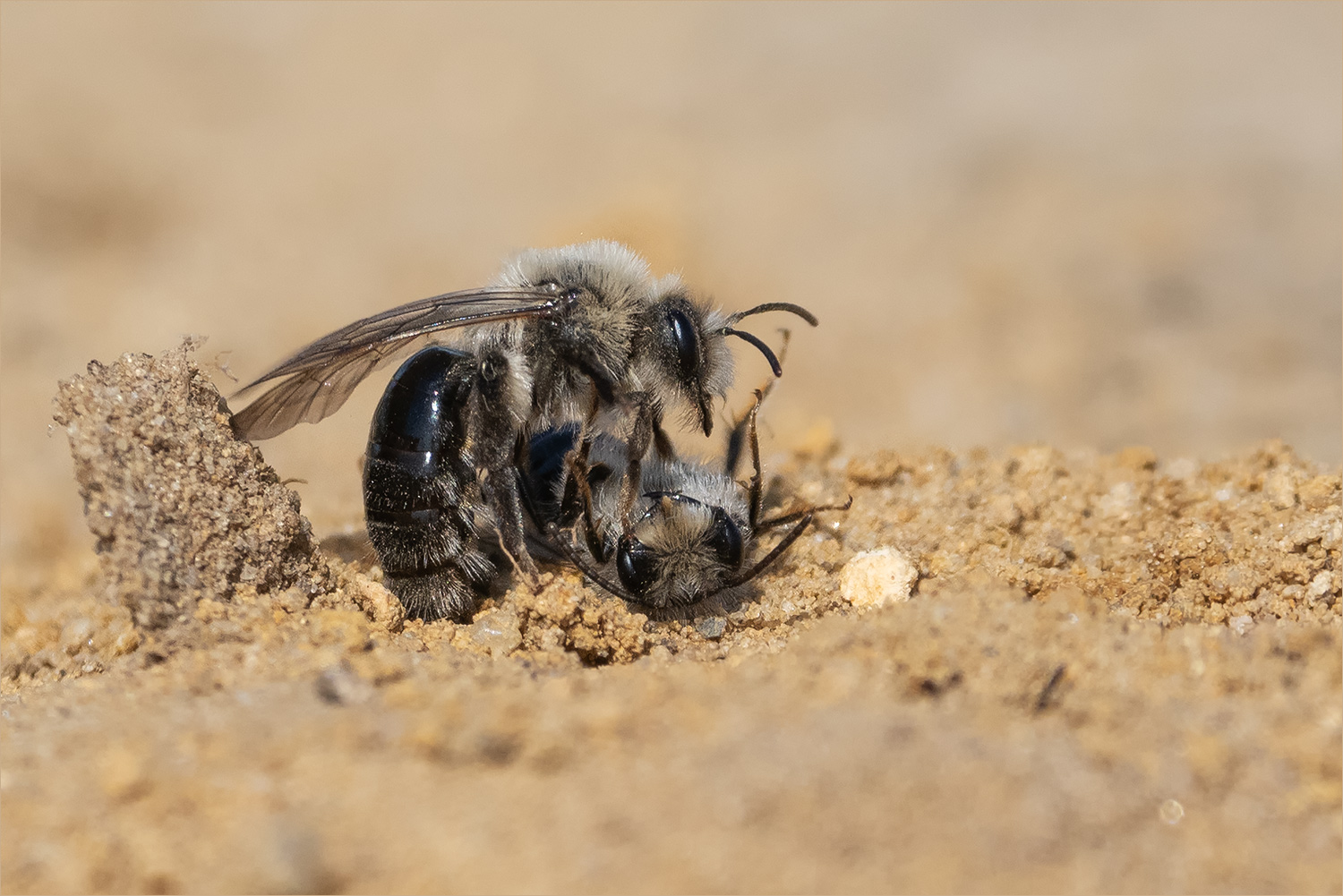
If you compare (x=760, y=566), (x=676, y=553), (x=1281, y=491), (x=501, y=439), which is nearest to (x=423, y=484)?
(x=501, y=439)

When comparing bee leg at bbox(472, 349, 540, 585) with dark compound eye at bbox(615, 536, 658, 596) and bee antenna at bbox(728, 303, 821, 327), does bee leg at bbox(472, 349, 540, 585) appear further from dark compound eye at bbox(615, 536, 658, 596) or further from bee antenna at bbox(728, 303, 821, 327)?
bee antenna at bbox(728, 303, 821, 327)

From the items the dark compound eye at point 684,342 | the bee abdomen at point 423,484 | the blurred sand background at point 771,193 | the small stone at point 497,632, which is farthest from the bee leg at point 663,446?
the blurred sand background at point 771,193

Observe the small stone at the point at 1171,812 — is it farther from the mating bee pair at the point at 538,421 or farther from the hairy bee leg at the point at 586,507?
the hairy bee leg at the point at 586,507

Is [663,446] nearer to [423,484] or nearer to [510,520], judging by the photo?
[510,520]

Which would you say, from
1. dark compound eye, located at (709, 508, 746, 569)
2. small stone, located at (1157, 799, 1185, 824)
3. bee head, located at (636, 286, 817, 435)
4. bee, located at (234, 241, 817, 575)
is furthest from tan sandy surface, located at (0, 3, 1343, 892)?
bee head, located at (636, 286, 817, 435)

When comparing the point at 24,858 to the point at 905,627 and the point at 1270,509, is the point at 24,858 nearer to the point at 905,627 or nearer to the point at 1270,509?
the point at 905,627

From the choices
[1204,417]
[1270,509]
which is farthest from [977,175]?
[1270,509]
